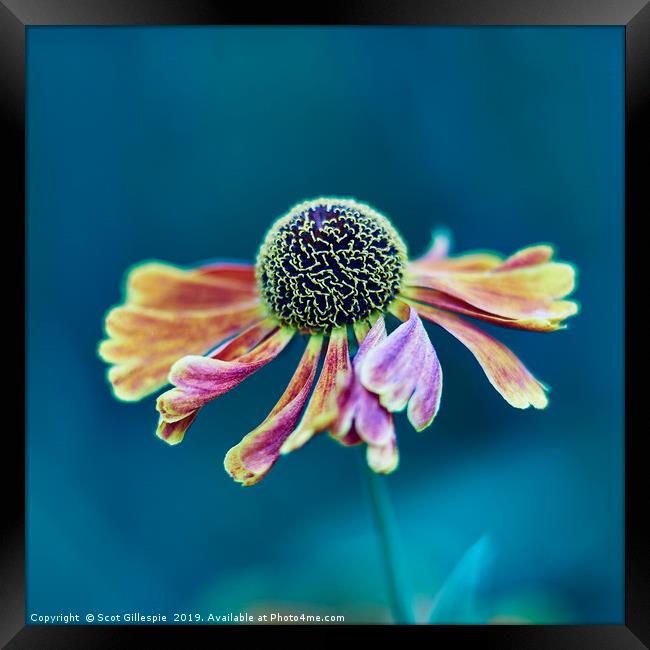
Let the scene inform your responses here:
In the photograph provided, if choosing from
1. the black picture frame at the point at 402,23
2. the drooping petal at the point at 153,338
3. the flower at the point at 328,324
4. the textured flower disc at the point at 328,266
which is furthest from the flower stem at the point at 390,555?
the drooping petal at the point at 153,338

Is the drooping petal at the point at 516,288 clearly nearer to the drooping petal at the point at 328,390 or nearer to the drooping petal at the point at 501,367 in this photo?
the drooping petal at the point at 501,367

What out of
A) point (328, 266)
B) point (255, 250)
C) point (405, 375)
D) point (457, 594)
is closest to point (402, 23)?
point (328, 266)

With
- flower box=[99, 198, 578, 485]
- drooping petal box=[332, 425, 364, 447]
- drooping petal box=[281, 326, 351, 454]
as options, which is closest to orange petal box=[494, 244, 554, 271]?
flower box=[99, 198, 578, 485]

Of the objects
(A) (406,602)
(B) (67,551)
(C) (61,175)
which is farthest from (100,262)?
(A) (406,602)

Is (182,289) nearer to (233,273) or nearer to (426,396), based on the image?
(233,273)

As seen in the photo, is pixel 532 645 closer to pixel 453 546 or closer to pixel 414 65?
pixel 453 546

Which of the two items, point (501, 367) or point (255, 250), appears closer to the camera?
point (501, 367)
